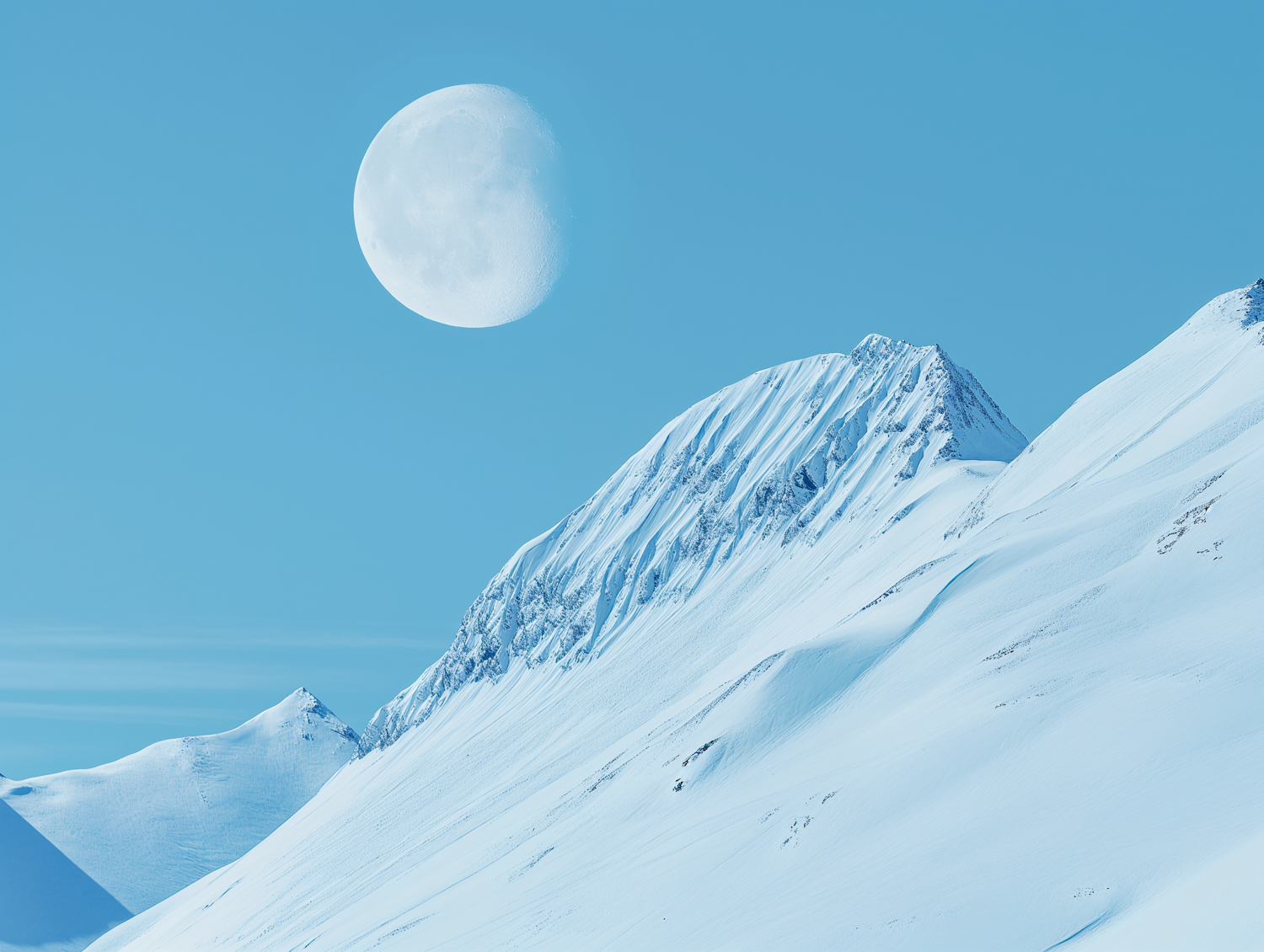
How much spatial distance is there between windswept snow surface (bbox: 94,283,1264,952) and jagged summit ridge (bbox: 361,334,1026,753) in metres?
8.88

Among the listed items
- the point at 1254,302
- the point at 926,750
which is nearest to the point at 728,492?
the point at 1254,302

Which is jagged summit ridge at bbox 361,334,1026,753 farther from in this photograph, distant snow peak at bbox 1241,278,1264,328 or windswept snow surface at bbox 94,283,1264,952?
distant snow peak at bbox 1241,278,1264,328

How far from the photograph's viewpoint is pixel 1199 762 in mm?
29703

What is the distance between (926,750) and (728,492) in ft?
408

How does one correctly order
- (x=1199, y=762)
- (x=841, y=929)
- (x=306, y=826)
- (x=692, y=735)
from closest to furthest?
(x=1199, y=762)
(x=841, y=929)
(x=692, y=735)
(x=306, y=826)

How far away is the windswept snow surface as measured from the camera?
2977 centimetres

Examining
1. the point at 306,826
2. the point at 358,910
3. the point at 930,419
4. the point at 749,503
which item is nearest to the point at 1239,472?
the point at 358,910

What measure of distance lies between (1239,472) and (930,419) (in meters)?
94.7

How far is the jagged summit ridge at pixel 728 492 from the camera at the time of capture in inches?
5527

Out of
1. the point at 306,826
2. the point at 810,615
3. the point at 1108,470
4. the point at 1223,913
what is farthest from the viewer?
the point at 306,826

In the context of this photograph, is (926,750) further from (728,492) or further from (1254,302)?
(728,492)

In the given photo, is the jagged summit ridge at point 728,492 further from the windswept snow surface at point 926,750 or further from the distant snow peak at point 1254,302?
the distant snow peak at point 1254,302

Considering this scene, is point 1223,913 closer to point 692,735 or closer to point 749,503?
point 692,735

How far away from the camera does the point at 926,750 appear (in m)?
39.0
